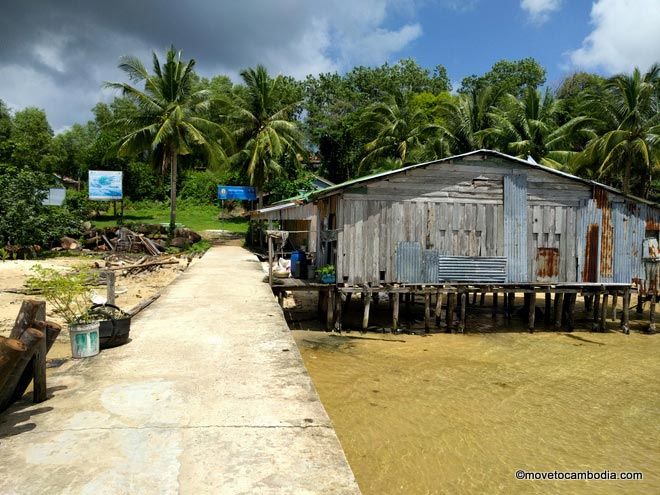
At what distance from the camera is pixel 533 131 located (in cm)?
2278

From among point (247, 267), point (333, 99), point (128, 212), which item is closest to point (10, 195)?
point (247, 267)

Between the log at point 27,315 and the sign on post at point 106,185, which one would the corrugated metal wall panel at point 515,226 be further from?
the sign on post at point 106,185

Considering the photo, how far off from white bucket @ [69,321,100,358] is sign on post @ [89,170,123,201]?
26.7m

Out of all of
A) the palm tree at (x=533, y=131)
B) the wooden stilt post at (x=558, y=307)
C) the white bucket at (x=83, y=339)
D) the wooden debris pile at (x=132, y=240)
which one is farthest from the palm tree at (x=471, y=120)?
the white bucket at (x=83, y=339)

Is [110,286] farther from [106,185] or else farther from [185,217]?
[185,217]

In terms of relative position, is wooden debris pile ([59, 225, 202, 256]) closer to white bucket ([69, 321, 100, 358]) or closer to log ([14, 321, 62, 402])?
white bucket ([69, 321, 100, 358])

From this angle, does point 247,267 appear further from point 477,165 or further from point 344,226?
point 477,165

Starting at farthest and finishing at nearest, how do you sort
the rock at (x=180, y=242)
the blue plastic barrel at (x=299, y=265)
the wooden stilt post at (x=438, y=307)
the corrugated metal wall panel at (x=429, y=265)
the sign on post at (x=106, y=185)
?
1. the sign on post at (x=106, y=185)
2. the rock at (x=180, y=242)
3. the blue plastic barrel at (x=299, y=265)
4. the wooden stilt post at (x=438, y=307)
5. the corrugated metal wall panel at (x=429, y=265)

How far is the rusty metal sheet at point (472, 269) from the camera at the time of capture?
13.6m

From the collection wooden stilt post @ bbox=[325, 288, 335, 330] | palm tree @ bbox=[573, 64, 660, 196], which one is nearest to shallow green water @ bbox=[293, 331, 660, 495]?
wooden stilt post @ bbox=[325, 288, 335, 330]

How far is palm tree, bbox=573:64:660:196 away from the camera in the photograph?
19906 millimetres

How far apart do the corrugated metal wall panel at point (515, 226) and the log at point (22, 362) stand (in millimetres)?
12152

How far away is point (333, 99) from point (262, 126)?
16742 mm

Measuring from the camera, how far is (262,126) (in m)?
30.0
